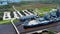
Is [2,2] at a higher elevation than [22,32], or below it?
higher

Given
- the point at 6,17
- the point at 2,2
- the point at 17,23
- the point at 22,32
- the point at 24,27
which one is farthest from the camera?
the point at 2,2

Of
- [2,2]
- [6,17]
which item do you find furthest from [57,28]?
[2,2]

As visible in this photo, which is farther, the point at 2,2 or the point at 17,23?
the point at 2,2

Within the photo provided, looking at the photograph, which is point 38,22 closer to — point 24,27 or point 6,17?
point 24,27

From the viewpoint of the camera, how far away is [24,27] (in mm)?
4766

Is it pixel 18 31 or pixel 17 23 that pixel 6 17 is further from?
pixel 18 31

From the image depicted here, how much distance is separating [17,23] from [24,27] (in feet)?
1.72

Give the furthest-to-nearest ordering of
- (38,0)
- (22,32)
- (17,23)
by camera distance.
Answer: (38,0) → (17,23) → (22,32)

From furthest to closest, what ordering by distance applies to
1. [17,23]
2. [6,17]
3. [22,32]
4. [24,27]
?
[6,17] → [17,23] → [24,27] → [22,32]

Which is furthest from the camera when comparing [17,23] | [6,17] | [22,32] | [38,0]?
[38,0]

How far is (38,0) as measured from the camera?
8.74m

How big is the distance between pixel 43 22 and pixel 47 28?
0.26 m

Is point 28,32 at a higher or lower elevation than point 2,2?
lower

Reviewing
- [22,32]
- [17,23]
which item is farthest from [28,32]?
[17,23]
